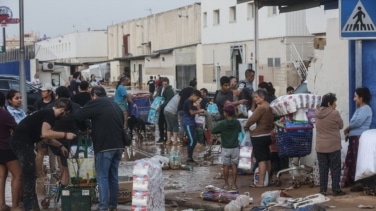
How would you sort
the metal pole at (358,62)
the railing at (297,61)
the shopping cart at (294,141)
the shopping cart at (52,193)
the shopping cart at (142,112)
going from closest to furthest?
the shopping cart at (52,193), the metal pole at (358,62), the shopping cart at (294,141), the shopping cart at (142,112), the railing at (297,61)

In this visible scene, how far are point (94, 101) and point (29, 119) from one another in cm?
99

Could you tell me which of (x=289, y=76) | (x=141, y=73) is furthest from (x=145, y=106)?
(x=141, y=73)

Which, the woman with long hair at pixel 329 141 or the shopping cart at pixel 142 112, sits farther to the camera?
Result: the shopping cart at pixel 142 112

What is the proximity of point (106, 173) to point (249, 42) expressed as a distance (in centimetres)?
3648

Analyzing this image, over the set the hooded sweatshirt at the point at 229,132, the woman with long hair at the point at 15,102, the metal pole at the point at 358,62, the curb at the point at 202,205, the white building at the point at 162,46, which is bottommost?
the curb at the point at 202,205

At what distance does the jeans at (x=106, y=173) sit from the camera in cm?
1173

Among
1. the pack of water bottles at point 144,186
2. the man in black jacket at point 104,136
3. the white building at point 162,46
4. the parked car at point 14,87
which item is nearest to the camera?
the pack of water bottles at point 144,186

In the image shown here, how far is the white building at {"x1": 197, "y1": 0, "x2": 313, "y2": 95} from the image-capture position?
42188mm

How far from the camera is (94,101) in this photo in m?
11.8

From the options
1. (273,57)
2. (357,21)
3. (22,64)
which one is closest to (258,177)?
(357,21)

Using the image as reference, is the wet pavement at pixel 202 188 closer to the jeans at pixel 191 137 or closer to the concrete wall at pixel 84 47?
the jeans at pixel 191 137

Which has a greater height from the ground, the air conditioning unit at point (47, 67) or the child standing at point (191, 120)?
the air conditioning unit at point (47, 67)

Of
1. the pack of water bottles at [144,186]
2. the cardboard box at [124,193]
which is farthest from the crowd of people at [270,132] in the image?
the pack of water bottles at [144,186]

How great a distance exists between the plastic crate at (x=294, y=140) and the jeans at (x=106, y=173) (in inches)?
120
